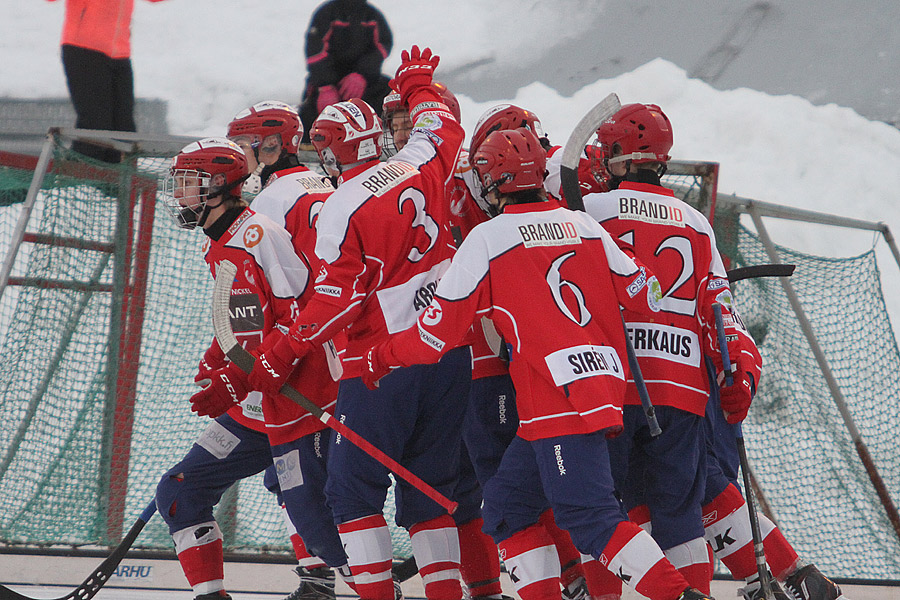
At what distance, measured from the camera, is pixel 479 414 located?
8.39 ft

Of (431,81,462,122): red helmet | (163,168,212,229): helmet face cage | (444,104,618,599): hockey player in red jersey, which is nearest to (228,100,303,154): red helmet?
(163,168,212,229): helmet face cage

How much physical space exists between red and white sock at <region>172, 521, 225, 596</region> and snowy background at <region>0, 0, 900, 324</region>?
4400 mm

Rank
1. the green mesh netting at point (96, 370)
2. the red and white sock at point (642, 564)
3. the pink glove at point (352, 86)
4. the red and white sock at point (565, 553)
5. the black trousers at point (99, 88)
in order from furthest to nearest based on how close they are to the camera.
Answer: the black trousers at point (99, 88), the pink glove at point (352, 86), the green mesh netting at point (96, 370), the red and white sock at point (565, 553), the red and white sock at point (642, 564)

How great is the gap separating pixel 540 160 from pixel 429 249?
406 mm

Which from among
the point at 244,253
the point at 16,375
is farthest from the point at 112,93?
the point at 244,253

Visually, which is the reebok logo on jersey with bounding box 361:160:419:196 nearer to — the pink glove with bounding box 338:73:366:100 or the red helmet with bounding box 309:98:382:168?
the red helmet with bounding box 309:98:382:168

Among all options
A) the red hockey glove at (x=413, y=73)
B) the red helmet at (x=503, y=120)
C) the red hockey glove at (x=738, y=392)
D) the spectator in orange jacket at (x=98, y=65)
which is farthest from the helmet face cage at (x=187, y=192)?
the spectator in orange jacket at (x=98, y=65)

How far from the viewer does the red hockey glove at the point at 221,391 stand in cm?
252

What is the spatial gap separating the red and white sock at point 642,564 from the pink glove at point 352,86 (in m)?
2.78

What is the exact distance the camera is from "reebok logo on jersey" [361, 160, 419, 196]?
2.40 meters

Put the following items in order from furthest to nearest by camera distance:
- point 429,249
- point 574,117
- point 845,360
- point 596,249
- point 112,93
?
point 574,117, point 112,93, point 845,360, point 429,249, point 596,249

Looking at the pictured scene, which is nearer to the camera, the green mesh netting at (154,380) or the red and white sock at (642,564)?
the red and white sock at (642,564)

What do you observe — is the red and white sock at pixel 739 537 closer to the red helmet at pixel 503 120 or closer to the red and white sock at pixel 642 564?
the red and white sock at pixel 642 564

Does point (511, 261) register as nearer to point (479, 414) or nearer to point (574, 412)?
point (574, 412)
